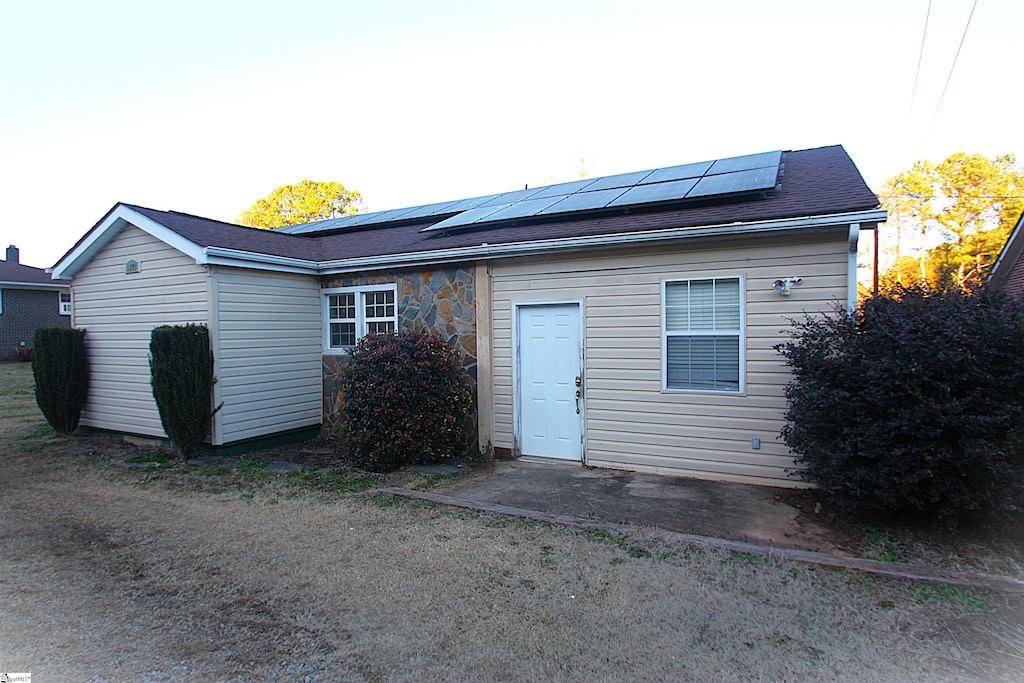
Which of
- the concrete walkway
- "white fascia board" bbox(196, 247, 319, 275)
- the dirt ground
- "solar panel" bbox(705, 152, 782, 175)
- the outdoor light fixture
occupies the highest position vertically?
"solar panel" bbox(705, 152, 782, 175)

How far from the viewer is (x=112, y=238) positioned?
929cm

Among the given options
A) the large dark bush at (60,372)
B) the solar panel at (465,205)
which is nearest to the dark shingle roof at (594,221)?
the solar panel at (465,205)

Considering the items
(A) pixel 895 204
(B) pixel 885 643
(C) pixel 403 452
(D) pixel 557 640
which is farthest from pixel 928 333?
(A) pixel 895 204

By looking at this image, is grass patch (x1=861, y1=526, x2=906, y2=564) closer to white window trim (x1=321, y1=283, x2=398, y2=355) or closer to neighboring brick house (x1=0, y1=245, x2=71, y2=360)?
white window trim (x1=321, y1=283, x2=398, y2=355)

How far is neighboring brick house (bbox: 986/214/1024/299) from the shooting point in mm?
12045

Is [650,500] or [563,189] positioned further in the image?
[563,189]

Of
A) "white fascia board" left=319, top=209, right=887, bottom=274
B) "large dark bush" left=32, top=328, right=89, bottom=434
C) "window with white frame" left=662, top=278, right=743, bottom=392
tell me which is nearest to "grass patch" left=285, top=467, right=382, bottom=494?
"white fascia board" left=319, top=209, right=887, bottom=274

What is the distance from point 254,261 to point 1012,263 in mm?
15838

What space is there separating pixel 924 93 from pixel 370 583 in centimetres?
1468

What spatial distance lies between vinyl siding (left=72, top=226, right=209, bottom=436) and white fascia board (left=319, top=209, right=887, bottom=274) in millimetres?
2074

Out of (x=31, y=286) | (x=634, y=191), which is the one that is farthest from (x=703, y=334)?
(x=31, y=286)

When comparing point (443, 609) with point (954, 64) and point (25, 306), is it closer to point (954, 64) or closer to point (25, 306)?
point (954, 64)

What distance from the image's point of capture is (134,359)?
9156 millimetres

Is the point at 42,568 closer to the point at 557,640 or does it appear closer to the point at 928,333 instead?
the point at 557,640
